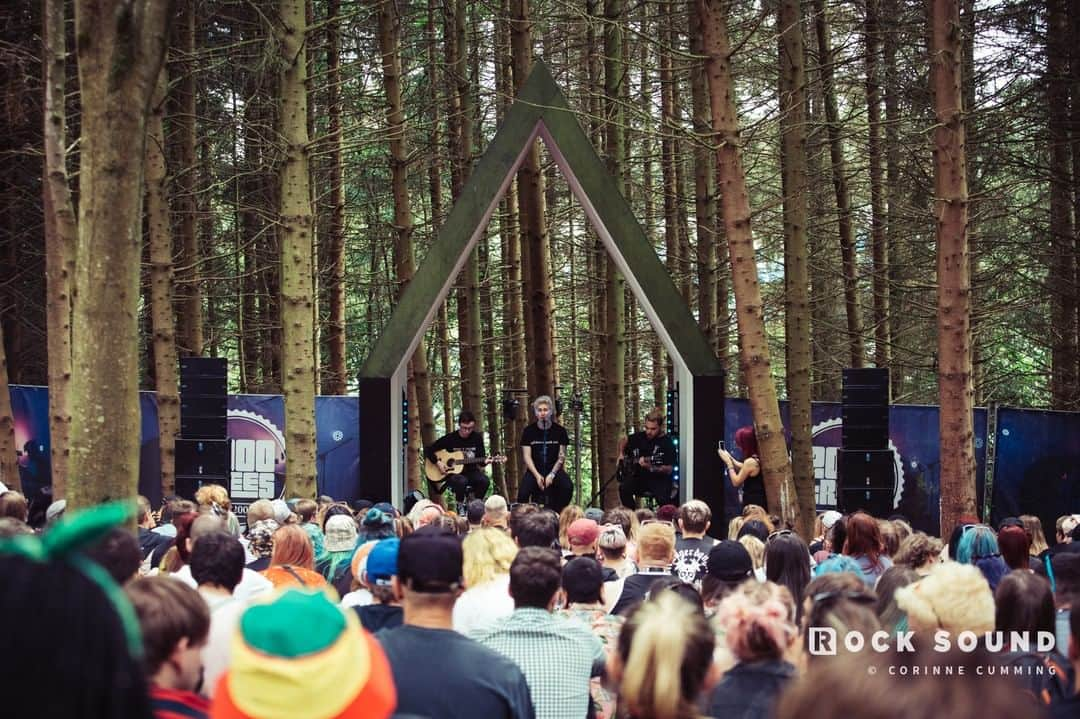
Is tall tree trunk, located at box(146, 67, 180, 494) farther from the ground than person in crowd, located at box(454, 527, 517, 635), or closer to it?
farther from the ground

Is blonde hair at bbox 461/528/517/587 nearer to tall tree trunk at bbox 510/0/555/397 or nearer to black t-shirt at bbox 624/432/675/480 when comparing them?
black t-shirt at bbox 624/432/675/480

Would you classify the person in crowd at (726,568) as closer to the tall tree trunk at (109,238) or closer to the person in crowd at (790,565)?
the person in crowd at (790,565)

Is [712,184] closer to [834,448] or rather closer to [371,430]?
[834,448]

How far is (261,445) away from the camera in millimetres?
17203

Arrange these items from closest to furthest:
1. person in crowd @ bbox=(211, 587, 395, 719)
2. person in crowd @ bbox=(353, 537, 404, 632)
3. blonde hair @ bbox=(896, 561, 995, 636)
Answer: person in crowd @ bbox=(211, 587, 395, 719) → blonde hair @ bbox=(896, 561, 995, 636) → person in crowd @ bbox=(353, 537, 404, 632)

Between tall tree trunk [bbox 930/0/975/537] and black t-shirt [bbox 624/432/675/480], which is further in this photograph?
black t-shirt [bbox 624/432/675/480]

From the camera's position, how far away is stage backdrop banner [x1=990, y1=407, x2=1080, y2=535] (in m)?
13.9

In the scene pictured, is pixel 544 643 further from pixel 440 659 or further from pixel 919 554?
pixel 919 554

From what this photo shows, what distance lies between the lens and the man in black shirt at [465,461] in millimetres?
16109

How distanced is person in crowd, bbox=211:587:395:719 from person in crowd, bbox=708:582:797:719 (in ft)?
4.37

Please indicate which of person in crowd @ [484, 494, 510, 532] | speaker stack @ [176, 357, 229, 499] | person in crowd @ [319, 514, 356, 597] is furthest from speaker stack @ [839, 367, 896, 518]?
speaker stack @ [176, 357, 229, 499]

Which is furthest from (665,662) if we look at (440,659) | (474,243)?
(474,243)

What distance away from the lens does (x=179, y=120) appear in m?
18.2

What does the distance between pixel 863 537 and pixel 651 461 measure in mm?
8383
